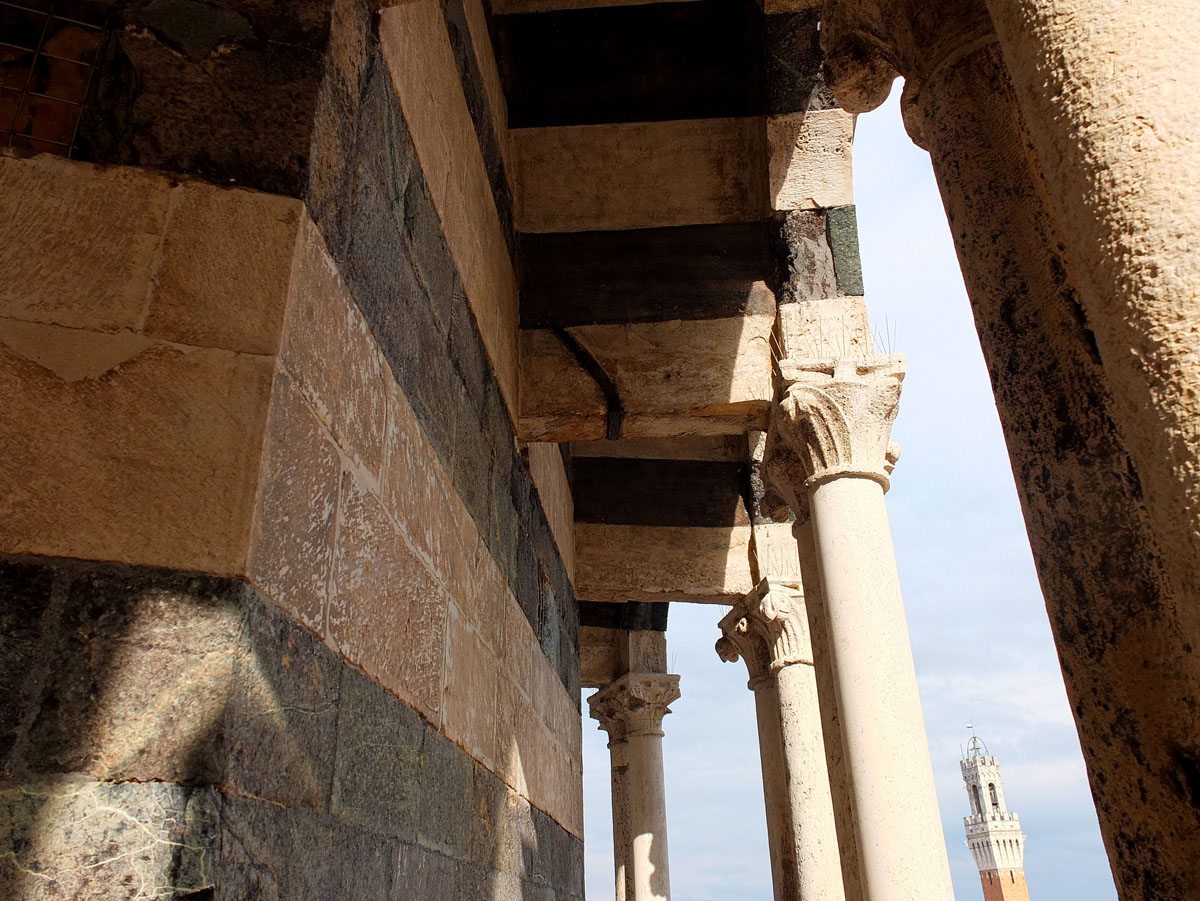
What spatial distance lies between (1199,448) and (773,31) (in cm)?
420

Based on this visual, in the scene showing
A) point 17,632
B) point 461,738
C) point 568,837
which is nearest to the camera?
point 17,632

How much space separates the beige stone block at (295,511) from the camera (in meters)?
1.50

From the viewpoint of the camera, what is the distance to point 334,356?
1.85 m

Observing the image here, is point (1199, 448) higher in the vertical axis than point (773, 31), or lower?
lower

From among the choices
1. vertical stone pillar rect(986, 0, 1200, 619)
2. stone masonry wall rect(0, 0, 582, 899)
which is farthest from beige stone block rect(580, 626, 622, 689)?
vertical stone pillar rect(986, 0, 1200, 619)

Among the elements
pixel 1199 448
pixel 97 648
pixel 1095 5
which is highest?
pixel 1095 5

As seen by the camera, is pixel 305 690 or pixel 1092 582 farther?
pixel 1092 582

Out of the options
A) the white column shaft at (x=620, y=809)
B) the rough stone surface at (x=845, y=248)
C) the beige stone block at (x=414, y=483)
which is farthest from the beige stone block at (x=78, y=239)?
the white column shaft at (x=620, y=809)

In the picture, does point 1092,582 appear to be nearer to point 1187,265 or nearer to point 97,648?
point 1187,265

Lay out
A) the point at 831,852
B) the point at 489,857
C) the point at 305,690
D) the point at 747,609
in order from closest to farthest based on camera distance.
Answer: the point at 305,690, the point at 489,857, the point at 831,852, the point at 747,609

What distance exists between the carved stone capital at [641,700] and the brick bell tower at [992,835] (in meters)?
41.8

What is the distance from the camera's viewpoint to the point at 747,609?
23.7 feet

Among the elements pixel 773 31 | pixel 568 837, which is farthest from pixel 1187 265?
pixel 568 837

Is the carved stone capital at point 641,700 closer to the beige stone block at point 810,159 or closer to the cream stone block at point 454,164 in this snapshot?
the cream stone block at point 454,164
